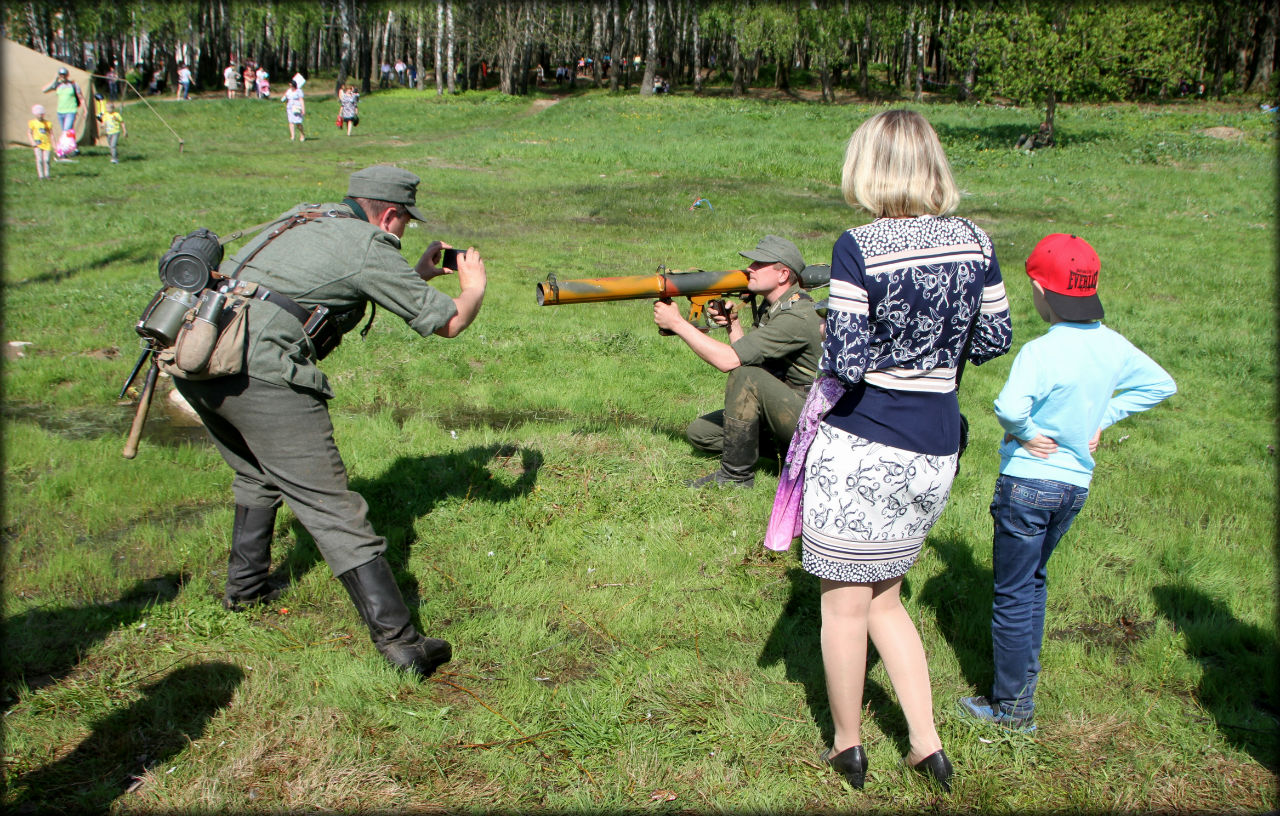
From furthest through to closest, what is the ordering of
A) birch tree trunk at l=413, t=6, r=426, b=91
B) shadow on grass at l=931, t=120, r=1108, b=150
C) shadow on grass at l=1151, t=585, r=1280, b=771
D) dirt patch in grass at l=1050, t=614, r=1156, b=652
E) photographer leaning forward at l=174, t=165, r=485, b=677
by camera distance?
birch tree trunk at l=413, t=6, r=426, b=91
shadow on grass at l=931, t=120, r=1108, b=150
dirt patch in grass at l=1050, t=614, r=1156, b=652
photographer leaning forward at l=174, t=165, r=485, b=677
shadow on grass at l=1151, t=585, r=1280, b=771

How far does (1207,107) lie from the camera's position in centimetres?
3853

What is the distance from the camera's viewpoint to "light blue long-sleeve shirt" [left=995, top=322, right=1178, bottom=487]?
9.71 ft

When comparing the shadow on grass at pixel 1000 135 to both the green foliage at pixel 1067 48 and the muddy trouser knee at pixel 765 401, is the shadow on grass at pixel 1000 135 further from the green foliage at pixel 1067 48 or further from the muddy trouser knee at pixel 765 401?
the muddy trouser knee at pixel 765 401

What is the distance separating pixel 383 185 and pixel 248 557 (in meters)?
1.78

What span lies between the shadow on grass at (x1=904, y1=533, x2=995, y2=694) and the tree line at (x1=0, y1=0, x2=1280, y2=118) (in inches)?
1358

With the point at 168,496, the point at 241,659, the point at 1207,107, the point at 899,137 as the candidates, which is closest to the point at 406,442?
the point at 168,496

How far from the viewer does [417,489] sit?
5.13 metres

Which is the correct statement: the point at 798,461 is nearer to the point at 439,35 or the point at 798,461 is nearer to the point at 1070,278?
the point at 1070,278

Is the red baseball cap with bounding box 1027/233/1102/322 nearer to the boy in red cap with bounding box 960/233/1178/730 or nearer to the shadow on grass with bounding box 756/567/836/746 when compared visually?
the boy in red cap with bounding box 960/233/1178/730

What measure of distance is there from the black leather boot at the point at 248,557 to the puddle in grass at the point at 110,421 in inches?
90.3

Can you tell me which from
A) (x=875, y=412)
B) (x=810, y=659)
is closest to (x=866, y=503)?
(x=875, y=412)

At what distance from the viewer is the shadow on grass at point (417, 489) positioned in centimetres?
443

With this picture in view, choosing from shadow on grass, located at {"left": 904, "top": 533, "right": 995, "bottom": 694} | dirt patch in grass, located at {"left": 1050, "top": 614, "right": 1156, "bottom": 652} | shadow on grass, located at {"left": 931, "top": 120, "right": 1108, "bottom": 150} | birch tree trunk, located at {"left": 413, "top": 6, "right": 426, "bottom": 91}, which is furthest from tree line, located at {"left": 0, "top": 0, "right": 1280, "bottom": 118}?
dirt patch in grass, located at {"left": 1050, "top": 614, "right": 1156, "bottom": 652}

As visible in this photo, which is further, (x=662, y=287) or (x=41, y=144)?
(x=41, y=144)
